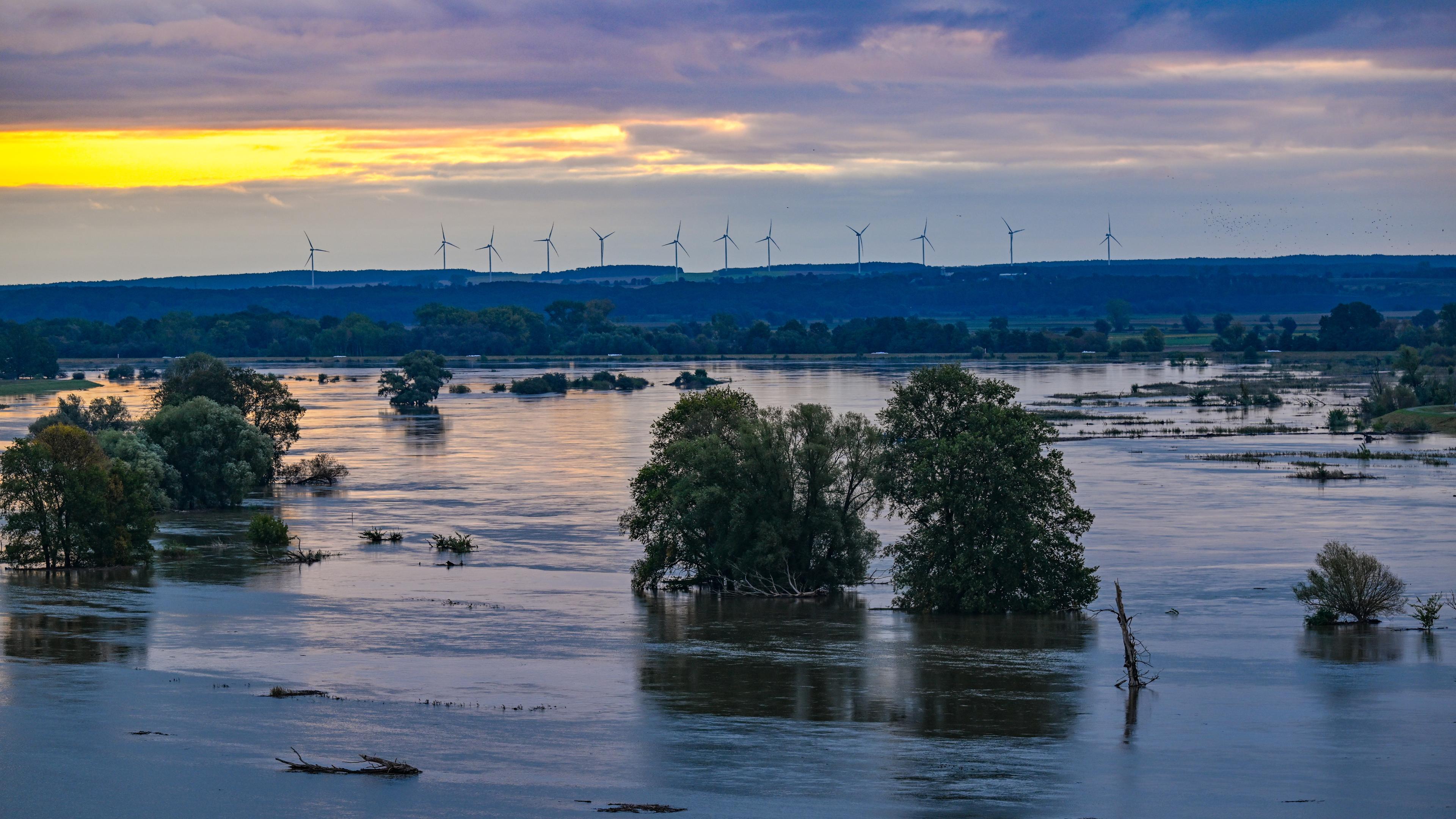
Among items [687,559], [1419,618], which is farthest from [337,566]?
[1419,618]

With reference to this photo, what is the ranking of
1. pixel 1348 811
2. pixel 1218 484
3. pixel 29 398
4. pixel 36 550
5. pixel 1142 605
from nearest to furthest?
pixel 1348 811, pixel 1142 605, pixel 36 550, pixel 1218 484, pixel 29 398

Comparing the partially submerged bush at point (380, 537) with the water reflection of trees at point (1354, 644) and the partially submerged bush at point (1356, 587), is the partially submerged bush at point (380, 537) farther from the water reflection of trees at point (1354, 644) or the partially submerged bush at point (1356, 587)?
the water reflection of trees at point (1354, 644)

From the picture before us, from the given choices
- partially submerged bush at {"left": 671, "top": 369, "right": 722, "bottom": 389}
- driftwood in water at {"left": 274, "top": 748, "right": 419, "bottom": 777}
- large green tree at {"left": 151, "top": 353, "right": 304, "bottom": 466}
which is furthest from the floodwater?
partially submerged bush at {"left": 671, "top": 369, "right": 722, "bottom": 389}

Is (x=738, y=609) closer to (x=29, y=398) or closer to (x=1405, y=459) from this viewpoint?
(x=1405, y=459)

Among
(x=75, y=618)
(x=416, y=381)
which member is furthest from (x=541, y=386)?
(x=75, y=618)

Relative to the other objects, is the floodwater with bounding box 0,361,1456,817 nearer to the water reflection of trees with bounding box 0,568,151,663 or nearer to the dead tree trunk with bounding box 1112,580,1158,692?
the water reflection of trees with bounding box 0,568,151,663

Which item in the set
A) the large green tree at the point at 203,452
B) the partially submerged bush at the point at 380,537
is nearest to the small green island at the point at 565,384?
the large green tree at the point at 203,452

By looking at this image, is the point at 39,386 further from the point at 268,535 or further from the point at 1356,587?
the point at 1356,587
